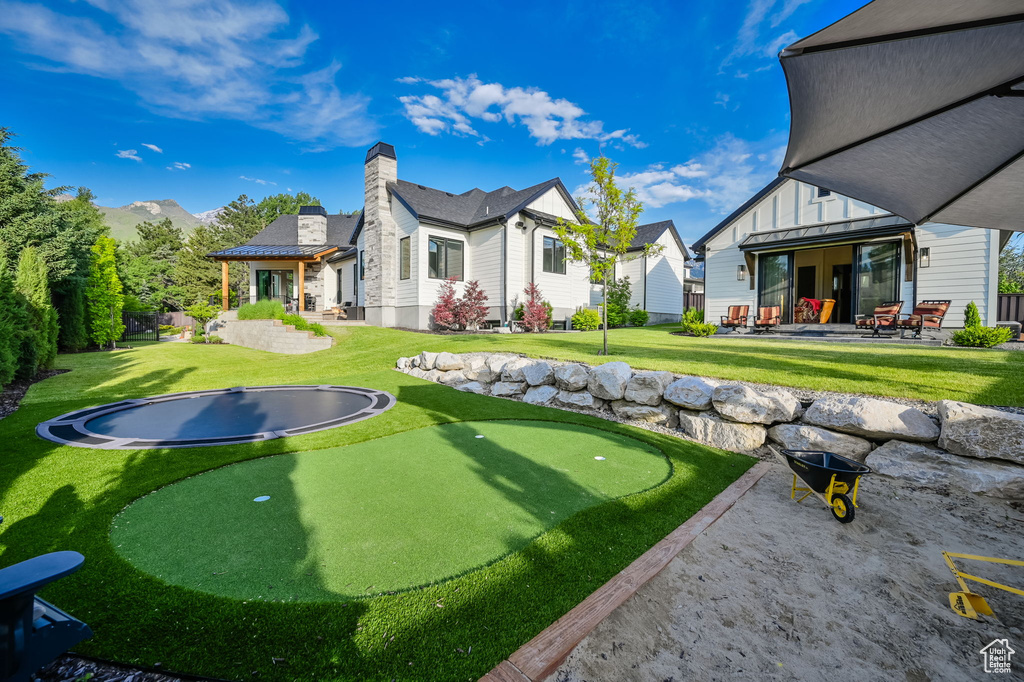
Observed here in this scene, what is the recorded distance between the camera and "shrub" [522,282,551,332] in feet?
46.1

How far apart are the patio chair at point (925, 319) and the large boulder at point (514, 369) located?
953 centimetres

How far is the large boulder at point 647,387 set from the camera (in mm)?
5156

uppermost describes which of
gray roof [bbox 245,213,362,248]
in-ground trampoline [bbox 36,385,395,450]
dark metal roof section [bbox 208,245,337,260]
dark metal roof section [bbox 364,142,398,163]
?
dark metal roof section [bbox 364,142,398,163]

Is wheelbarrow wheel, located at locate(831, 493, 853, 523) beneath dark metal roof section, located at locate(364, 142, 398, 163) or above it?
beneath

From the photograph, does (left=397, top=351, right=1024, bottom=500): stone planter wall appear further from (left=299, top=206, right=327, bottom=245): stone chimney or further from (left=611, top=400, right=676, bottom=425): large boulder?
(left=299, top=206, right=327, bottom=245): stone chimney

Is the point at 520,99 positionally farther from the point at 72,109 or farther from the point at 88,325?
the point at 72,109

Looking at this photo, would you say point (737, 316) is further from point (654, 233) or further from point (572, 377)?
point (654, 233)

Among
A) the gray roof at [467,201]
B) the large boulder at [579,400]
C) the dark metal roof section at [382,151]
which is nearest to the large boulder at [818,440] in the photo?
the large boulder at [579,400]

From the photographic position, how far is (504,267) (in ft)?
48.0

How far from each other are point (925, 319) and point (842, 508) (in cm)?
1039

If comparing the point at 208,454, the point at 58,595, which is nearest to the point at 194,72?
the point at 208,454

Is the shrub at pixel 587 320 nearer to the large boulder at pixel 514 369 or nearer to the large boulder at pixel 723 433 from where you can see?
the large boulder at pixel 514 369

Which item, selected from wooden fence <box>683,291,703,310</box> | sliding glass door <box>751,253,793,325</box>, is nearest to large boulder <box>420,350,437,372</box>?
sliding glass door <box>751,253,793,325</box>

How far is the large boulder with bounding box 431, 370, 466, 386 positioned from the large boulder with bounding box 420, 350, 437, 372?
41cm
